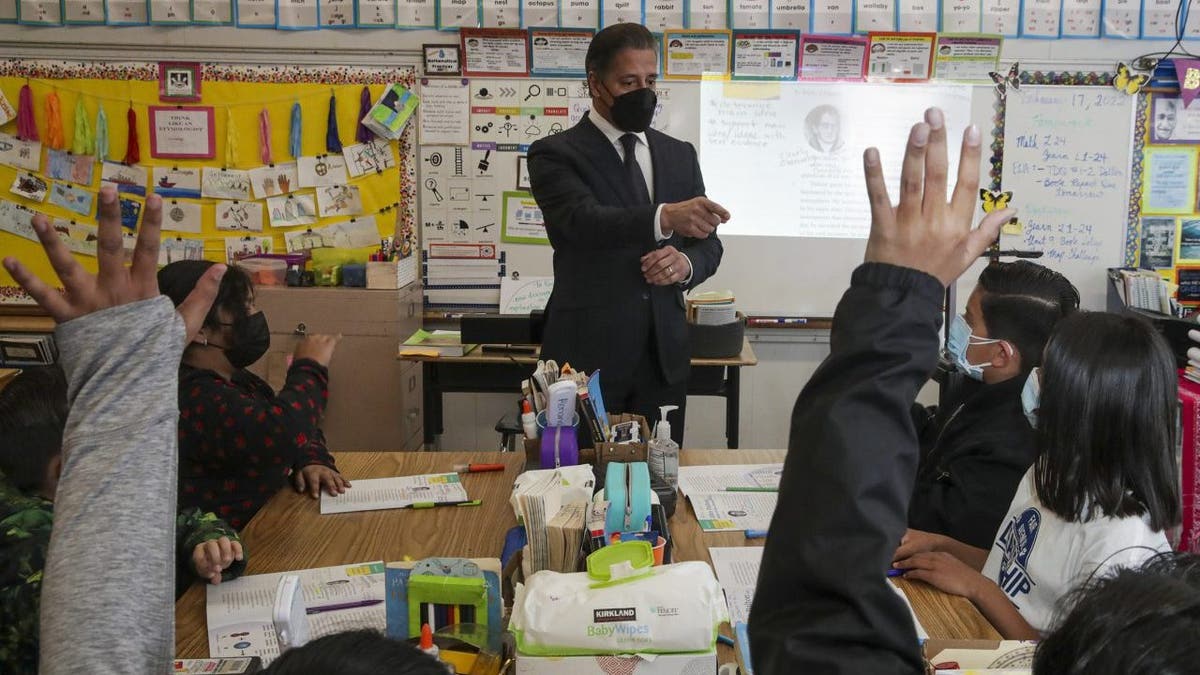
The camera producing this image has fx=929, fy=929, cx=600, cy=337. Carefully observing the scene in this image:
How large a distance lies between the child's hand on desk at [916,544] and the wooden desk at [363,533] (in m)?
0.76

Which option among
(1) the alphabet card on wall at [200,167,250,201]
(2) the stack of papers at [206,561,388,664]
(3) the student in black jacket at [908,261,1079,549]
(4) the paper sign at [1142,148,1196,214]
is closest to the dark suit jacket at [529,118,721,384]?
(3) the student in black jacket at [908,261,1079,549]

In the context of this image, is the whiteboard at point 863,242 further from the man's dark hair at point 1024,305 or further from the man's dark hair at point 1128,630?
the man's dark hair at point 1128,630

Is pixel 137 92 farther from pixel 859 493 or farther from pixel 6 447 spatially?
pixel 859 493

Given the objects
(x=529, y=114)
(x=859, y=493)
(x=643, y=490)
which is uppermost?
(x=529, y=114)

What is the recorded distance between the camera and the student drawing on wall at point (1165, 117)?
4168mm

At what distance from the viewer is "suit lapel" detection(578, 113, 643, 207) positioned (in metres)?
2.78

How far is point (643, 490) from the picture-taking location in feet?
5.11

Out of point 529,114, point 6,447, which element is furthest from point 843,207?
point 6,447

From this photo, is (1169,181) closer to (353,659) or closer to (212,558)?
(212,558)

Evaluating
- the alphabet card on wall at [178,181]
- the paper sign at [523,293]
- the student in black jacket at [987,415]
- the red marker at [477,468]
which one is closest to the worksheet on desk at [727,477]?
the student in black jacket at [987,415]

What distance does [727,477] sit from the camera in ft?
7.18

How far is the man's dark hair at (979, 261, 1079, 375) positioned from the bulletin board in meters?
2.79

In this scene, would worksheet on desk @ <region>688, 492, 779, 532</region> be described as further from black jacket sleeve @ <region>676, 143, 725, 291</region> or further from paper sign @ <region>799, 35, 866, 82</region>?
paper sign @ <region>799, 35, 866, 82</region>

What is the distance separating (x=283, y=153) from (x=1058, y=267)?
3603mm
